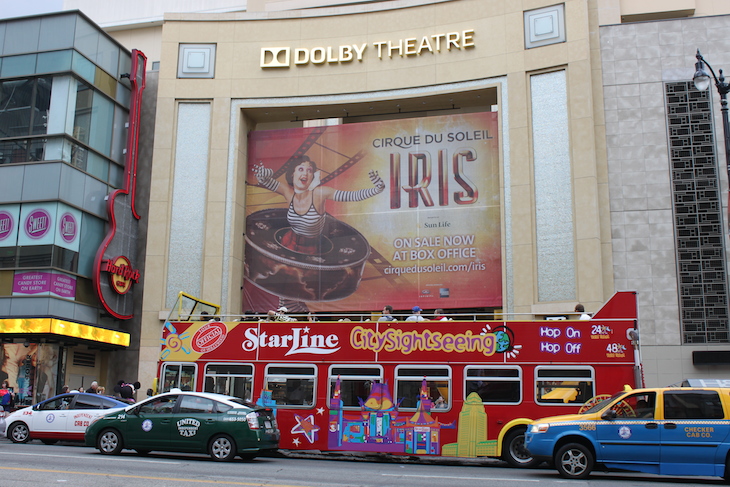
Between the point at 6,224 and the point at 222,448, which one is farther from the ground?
the point at 6,224

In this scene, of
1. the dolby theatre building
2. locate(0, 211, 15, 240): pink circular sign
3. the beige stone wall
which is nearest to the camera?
the dolby theatre building

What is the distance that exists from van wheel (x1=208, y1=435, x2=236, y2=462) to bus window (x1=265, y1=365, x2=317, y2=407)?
2482 millimetres

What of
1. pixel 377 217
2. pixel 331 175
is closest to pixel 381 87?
pixel 331 175

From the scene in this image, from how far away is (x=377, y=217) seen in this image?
2947 centimetres

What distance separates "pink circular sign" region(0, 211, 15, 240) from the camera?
88.6ft

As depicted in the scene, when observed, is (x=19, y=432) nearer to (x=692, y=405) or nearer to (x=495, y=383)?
(x=495, y=383)

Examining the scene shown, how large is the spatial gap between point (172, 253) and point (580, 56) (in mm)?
18488

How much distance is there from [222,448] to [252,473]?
2575mm

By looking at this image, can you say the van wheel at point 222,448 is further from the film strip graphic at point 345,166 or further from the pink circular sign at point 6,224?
the film strip graphic at point 345,166

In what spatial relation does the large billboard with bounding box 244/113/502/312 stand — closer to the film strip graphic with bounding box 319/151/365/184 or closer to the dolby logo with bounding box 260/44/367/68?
the film strip graphic with bounding box 319/151/365/184

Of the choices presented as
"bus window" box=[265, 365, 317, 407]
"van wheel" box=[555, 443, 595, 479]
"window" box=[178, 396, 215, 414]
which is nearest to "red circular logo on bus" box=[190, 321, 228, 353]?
"bus window" box=[265, 365, 317, 407]

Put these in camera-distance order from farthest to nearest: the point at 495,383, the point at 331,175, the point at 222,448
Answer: the point at 331,175, the point at 495,383, the point at 222,448

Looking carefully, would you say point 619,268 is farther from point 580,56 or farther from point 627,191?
point 580,56

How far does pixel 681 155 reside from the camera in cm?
2625
